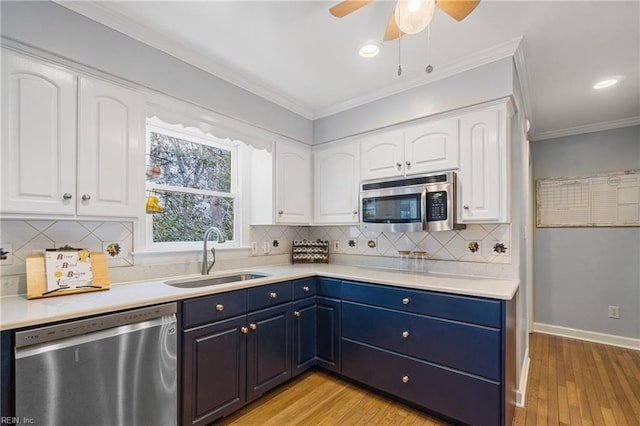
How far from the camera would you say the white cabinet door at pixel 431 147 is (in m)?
2.33

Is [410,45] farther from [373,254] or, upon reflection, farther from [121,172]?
[121,172]

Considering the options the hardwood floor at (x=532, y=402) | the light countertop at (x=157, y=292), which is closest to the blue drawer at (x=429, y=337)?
the light countertop at (x=157, y=292)

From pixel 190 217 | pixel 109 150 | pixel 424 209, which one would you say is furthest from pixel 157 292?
pixel 424 209

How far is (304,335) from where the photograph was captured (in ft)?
8.23

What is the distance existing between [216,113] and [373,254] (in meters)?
1.92

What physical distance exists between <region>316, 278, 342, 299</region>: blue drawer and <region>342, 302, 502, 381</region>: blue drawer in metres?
0.12

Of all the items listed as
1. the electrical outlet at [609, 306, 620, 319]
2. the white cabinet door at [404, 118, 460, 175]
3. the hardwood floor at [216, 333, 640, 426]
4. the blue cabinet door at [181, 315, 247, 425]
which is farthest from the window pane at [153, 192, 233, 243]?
the electrical outlet at [609, 306, 620, 319]

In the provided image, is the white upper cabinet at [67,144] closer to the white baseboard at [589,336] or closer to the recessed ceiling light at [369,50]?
the recessed ceiling light at [369,50]

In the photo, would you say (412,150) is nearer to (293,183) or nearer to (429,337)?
(293,183)

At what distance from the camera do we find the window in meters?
2.38

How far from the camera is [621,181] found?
336 cm

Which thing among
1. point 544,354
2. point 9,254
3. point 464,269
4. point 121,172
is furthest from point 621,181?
point 9,254

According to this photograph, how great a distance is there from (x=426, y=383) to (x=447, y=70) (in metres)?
2.26

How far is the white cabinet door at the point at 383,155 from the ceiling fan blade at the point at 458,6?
1.19 m
